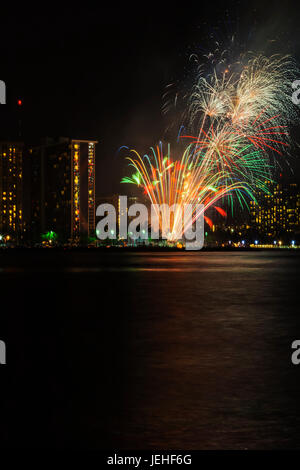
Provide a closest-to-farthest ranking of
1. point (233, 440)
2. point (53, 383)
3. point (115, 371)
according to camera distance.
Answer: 1. point (233, 440)
2. point (53, 383)
3. point (115, 371)

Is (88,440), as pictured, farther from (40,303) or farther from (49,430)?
(40,303)

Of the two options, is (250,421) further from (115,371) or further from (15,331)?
(15,331)

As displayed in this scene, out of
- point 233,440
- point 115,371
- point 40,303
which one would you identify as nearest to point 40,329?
point 115,371

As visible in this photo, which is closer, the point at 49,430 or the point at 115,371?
the point at 49,430

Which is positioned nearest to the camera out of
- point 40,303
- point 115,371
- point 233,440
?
point 233,440

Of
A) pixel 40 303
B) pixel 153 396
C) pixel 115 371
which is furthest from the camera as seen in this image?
pixel 40 303

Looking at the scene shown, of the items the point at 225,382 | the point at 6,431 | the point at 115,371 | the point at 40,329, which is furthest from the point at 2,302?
the point at 6,431
